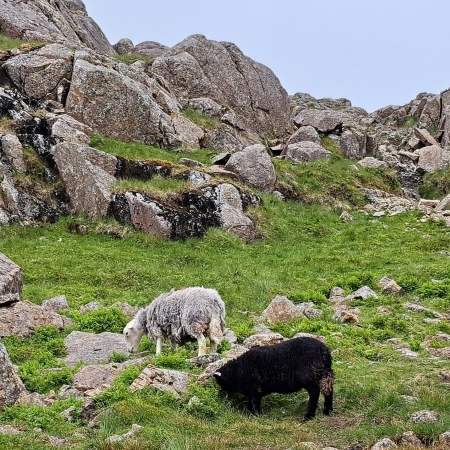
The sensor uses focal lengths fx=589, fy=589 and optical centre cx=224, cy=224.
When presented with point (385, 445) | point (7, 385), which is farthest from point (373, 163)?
point (385, 445)

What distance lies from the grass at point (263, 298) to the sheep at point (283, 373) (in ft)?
0.93

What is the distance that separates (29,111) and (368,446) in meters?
28.4

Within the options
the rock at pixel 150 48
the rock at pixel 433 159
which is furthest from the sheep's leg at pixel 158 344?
the rock at pixel 150 48

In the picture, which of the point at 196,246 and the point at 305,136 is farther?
the point at 305,136

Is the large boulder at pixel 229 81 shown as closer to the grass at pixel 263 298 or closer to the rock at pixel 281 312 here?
the grass at pixel 263 298

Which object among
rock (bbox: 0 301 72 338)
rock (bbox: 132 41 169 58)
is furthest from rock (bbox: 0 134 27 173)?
rock (bbox: 132 41 169 58)

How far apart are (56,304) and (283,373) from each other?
9321 millimetres

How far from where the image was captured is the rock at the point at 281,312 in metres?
16.5

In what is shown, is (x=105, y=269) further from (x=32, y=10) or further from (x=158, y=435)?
(x=32, y=10)

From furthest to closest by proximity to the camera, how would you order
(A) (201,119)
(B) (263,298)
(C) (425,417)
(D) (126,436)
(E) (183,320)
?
(A) (201,119) < (B) (263,298) < (E) (183,320) < (C) (425,417) < (D) (126,436)

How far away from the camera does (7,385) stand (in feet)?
33.0

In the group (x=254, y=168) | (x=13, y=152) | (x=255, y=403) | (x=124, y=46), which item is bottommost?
(x=255, y=403)

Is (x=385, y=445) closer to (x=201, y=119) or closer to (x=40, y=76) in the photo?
(x=40, y=76)

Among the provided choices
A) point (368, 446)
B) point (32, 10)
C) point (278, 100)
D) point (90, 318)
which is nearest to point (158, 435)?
point (368, 446)
